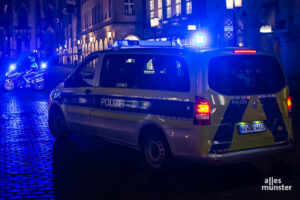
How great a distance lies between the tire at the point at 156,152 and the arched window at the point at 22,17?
104 metres

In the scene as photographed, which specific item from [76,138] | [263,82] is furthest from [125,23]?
[263,82]

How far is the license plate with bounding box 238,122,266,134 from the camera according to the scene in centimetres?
Answer: 659

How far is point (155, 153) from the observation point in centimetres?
723

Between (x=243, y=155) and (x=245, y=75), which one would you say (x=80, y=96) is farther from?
(x=243, y=155)

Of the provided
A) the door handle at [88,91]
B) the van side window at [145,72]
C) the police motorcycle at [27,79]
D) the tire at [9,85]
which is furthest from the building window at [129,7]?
the van side window at [145,72]

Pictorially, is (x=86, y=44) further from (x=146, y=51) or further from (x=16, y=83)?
(x=146, y=51)

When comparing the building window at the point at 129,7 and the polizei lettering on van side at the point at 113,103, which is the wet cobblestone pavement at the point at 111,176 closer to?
the polizei lettering on van side at the point at 113,103

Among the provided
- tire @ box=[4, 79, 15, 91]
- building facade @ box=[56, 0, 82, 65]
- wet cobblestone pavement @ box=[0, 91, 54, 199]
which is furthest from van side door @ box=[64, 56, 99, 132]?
building facade @ box=[56, 0, 82, 65]

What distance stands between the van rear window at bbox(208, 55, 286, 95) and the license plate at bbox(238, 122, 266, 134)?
0.41m

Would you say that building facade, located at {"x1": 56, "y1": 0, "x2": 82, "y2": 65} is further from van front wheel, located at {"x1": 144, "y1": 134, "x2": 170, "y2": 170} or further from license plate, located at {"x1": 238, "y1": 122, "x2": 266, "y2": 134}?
license plate, located at {"x1": 238, "y1": 122, "x2": 266, "y2": 134}

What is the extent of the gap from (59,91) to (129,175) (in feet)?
11.6

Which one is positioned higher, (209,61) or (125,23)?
(125,23)

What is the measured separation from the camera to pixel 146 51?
7.52 meters

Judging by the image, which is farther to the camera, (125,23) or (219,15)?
(125,23)
